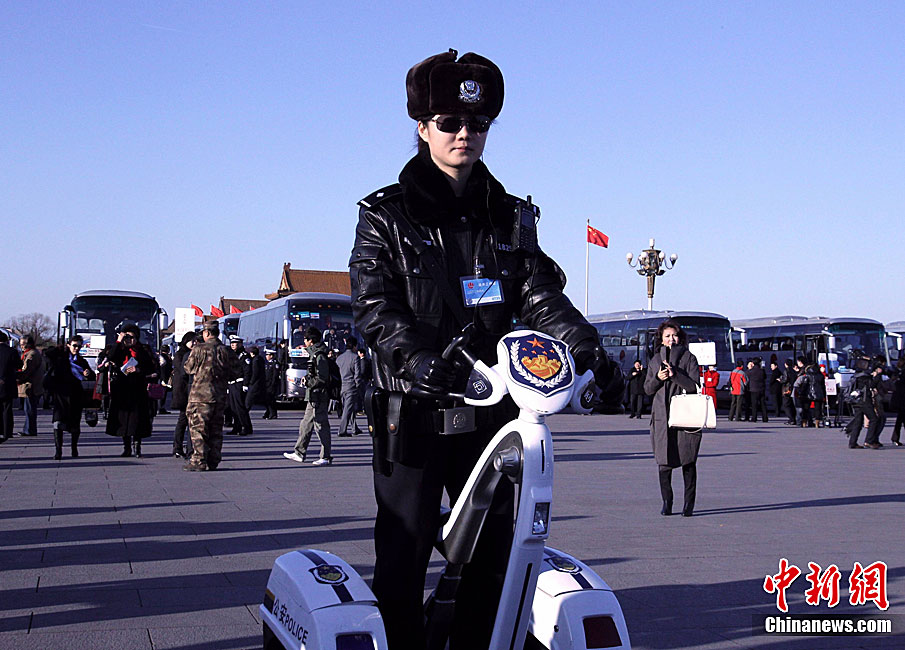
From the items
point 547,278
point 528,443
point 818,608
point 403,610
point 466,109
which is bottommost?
point 818,608

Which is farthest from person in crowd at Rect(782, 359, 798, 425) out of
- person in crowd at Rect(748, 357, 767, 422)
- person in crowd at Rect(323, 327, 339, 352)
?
person in crowd at Rect(323, 327, 339, 352)

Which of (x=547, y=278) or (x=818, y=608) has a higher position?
(x=547, y=278)

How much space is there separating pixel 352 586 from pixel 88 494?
8114mm

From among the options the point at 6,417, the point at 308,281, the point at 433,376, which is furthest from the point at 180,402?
the point at 308,281

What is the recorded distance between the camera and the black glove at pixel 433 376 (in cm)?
295

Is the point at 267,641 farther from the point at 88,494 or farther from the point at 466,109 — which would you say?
the point at 88,494

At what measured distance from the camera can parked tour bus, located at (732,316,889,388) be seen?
35156mm

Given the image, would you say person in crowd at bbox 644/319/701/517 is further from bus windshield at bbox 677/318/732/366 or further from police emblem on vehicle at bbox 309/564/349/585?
bus windshield at bbox 677/318/732/366

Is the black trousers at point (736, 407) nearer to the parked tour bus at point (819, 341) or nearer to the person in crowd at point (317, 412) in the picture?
the parked tour bus at point (819, 341)

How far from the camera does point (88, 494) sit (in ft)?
35.3

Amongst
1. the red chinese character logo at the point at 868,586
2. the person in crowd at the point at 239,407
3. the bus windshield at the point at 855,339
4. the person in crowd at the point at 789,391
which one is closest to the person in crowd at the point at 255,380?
the person in crowd at the point at 239,407

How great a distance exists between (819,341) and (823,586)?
101 ft

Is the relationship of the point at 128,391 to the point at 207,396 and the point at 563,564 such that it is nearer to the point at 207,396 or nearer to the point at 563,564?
the point at 207,396

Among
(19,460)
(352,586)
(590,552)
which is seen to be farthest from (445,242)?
(19,460)
